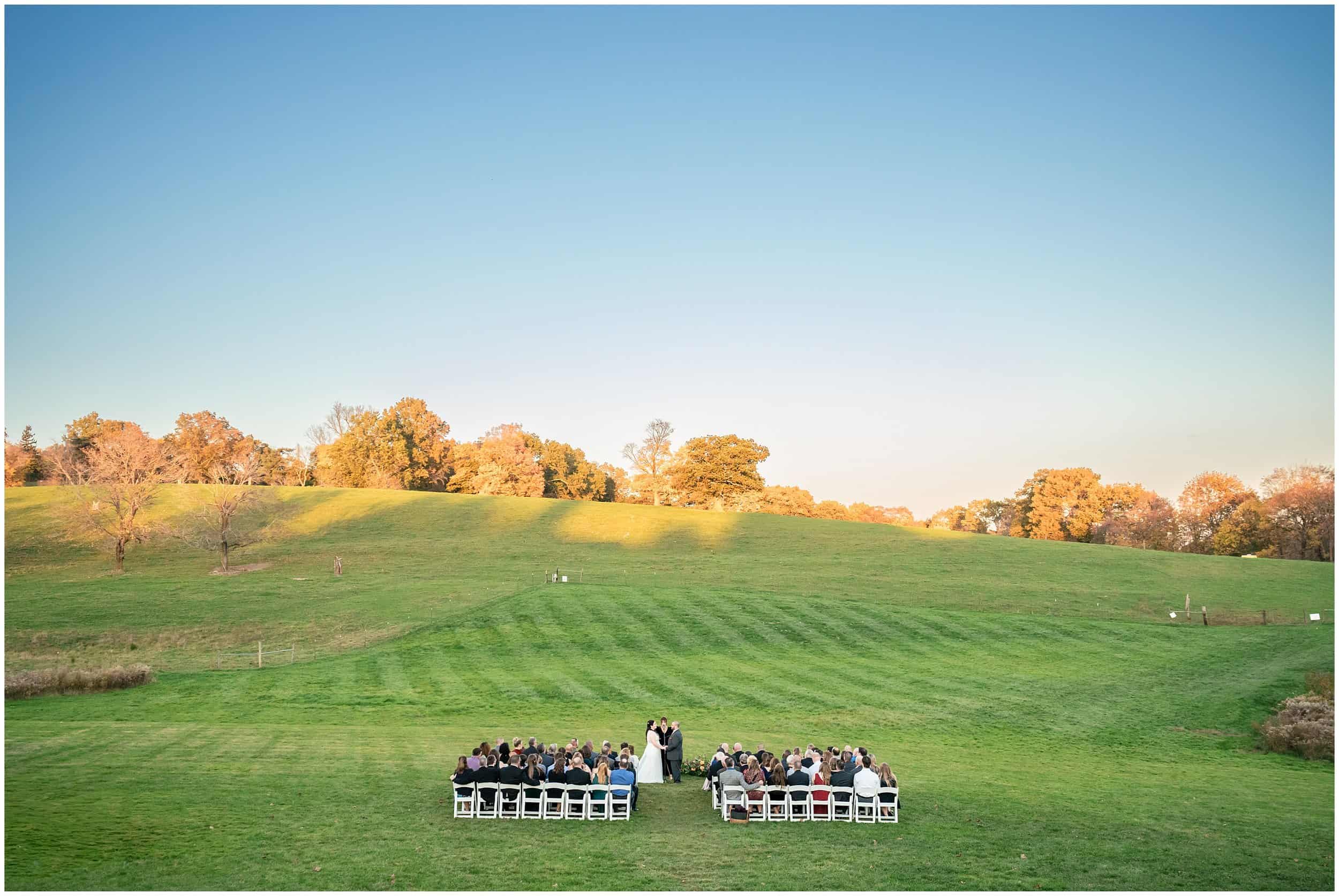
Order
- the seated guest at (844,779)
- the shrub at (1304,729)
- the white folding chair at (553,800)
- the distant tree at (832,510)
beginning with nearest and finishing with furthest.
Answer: the white folding chair at (553,800) → the seated guest at (844,779) → the shrub at (1304,729) → the distant tree at (832,510)

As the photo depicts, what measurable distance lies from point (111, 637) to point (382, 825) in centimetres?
3792

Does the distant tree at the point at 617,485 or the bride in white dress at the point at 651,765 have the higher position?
the distant tree at the point at 617,485

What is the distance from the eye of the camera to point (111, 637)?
1828 inches

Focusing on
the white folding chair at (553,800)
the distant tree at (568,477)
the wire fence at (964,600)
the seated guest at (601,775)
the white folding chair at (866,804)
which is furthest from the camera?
the distant tree at (568,477)

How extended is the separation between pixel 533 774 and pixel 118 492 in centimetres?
6196

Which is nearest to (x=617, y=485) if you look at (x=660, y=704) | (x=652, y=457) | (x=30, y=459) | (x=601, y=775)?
(x=652, y=457)

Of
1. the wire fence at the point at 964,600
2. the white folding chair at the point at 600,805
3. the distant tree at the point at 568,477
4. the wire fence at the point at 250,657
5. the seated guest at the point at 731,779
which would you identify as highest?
the distant tree at the point at 568,477

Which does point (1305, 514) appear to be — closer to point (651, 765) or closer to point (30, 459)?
point (651, 765)

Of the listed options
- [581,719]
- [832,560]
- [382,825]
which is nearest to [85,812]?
[382,825]

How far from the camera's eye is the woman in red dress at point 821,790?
1811 centimetres

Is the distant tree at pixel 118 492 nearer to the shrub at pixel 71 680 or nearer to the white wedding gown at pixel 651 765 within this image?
the shrub at pixel 71 680

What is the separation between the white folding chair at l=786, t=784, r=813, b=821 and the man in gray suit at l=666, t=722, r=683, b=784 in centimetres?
392

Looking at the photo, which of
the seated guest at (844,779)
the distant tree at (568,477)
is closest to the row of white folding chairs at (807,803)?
the seated guest at (844,779)

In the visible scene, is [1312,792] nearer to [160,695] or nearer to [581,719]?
[581,719]
